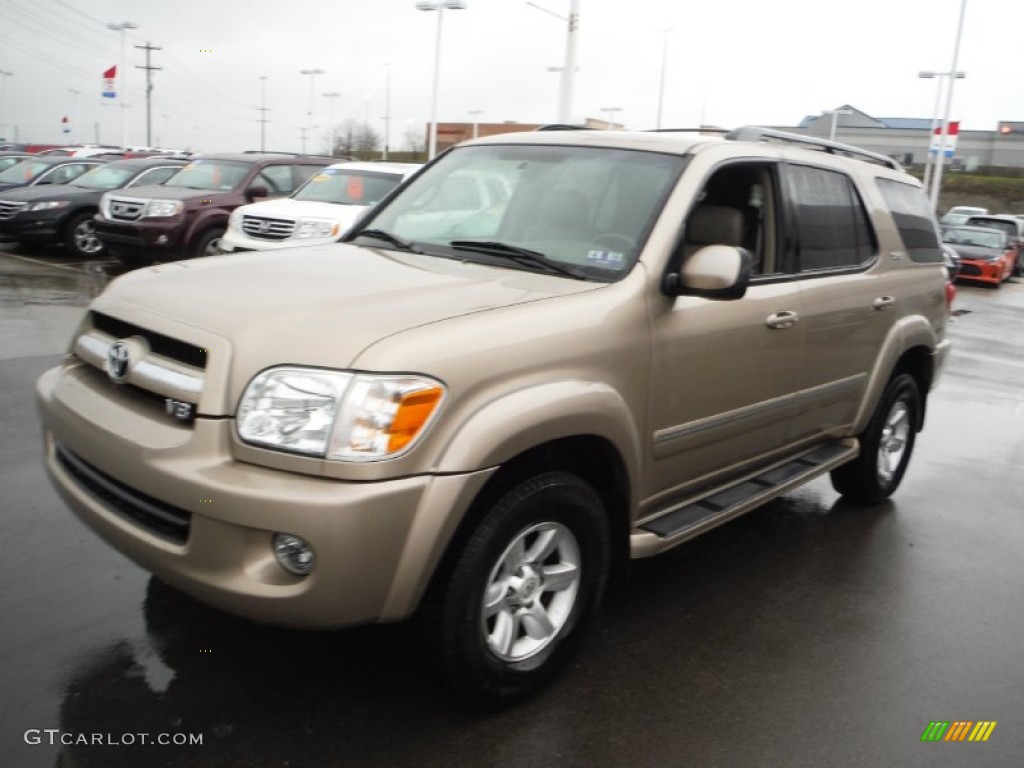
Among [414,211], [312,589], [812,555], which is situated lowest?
[812,555]

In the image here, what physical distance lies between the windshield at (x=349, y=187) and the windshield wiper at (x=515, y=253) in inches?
305

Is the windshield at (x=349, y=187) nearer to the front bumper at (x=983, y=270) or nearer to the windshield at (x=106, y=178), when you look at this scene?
the windshield at (x=106, y=178)

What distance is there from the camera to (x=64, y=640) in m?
3.15

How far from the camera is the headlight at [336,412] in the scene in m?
2.43

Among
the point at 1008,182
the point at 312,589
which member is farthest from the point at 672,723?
the point at 1008,182

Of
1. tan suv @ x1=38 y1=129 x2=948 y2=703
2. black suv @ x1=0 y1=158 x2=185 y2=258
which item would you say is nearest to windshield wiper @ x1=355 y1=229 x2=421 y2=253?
tan suv @ x1=38 y1=129 x2=948 y2=703

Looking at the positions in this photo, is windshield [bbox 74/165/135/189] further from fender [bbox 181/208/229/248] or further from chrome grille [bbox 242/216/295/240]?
chrome grille [bbox 242/216/295/240]

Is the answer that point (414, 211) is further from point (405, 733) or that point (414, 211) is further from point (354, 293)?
point (405, 733)

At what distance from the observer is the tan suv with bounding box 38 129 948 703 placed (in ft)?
8.04

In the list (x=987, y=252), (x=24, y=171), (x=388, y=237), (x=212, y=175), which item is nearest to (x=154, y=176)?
(x=212, y=175)

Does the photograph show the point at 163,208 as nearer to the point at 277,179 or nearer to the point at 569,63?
the point at 277,179

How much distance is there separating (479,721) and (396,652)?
0.51 m

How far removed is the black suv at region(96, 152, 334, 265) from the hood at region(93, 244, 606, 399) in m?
9.08

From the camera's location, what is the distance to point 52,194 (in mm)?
14211
